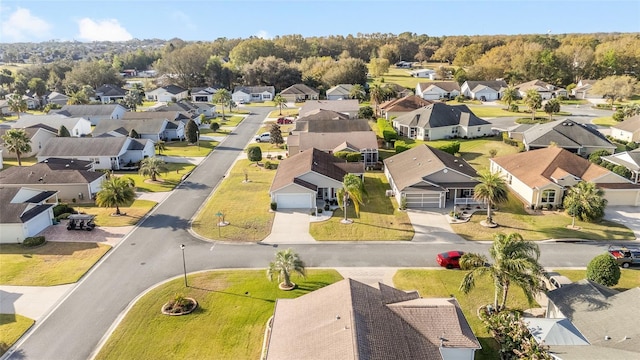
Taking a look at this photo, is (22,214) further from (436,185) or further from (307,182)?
(436,185)

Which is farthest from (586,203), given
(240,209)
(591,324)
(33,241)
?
(33,241)

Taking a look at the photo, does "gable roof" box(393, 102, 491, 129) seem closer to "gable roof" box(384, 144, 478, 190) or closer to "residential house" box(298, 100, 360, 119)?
"residential house" box(298, 100, 360, 119)

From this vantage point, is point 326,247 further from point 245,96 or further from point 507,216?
point 245,96

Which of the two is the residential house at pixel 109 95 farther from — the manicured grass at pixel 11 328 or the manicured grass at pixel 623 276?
the manicured grass at pixel 623 276

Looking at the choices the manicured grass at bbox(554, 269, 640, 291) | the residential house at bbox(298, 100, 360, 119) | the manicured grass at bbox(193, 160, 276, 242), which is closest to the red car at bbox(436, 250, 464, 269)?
the manicured grass at bbox(554, 269, 640, 291)

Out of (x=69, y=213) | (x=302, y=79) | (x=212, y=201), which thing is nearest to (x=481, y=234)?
(x=212, y=201)
